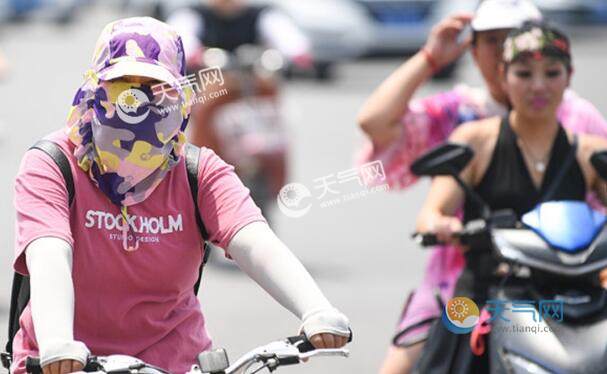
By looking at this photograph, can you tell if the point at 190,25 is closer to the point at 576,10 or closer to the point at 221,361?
the point at 221,361

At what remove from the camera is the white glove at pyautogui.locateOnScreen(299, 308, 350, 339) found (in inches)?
154

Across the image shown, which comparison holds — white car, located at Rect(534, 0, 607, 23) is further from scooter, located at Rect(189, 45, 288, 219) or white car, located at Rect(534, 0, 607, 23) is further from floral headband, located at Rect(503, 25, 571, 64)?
floral headband, located at Rect(503, 25, 571, 64)

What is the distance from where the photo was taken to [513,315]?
4.81 meters

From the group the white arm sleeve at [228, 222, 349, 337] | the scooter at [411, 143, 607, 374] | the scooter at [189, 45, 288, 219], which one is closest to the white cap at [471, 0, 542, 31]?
the scooter at [411, 143, 607, 374]

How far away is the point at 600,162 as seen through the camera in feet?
17.7

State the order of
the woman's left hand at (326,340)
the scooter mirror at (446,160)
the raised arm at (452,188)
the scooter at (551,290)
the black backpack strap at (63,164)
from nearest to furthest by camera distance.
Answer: the woman's left hand at (326,340), the black backpack strap at (63,164), the scooter at (551,290), the scooter mirror at (446,160), the raised arm at (452,188)

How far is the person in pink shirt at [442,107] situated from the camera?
5.96 metres

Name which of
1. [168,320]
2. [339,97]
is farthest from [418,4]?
[168,320]

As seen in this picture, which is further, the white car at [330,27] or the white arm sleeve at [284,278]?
the white car at [330,27]

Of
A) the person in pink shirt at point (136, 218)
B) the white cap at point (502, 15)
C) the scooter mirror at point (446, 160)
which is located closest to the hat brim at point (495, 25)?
the white cap at point (502, 15)

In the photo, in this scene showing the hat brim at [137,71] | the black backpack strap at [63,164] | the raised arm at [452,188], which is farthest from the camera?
the raised arm at [452,188]

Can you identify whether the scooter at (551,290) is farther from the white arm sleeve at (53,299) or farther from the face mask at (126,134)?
the white arm sleeve at (53,299)

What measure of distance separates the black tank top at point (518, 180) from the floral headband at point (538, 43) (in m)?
0.29

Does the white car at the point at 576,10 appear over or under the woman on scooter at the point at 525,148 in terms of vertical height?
under
